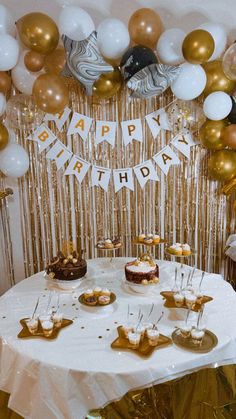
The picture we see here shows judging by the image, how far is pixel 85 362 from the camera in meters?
1.63

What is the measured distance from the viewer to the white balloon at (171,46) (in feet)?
9.30

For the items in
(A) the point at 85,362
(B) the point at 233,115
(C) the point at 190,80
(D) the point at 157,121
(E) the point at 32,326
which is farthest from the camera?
(D) the point at 157,121

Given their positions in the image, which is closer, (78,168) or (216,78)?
(216,78)

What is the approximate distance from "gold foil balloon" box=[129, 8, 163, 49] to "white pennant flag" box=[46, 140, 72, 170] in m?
1.12

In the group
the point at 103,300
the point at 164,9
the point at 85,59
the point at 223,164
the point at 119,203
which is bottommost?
the point at 103,300

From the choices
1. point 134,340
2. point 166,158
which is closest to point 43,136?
point 166,158

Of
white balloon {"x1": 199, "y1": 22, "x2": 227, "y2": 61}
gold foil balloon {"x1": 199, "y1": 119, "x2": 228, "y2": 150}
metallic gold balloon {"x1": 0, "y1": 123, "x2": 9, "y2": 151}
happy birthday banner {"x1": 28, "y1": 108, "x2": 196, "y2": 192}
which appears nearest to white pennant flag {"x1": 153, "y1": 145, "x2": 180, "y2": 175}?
happy birthday banner {"x1": 28, "y1": 108, "x2": 196, "y2": 192}

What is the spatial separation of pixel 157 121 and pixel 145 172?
475mm

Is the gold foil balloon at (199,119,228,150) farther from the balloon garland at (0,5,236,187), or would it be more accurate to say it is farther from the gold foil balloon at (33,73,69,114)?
the gold foil balloon at (33,73,69,114)

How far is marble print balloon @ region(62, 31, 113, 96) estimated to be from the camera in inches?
107

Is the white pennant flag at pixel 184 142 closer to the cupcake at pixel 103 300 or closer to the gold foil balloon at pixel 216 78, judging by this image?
the gold foil balloon at pixel 216 78

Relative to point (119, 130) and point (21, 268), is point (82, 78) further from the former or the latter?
point (21, 268)

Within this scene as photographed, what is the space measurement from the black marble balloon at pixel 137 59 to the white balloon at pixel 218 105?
53 centimetres

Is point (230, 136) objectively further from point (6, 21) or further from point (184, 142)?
point (6, 21)
